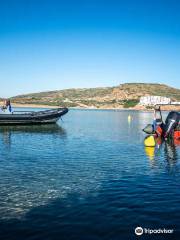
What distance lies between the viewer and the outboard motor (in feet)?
110

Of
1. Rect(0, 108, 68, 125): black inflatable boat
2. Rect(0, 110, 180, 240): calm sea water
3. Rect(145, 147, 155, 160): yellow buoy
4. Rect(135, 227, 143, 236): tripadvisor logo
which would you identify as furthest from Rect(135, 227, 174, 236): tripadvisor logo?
Rect(0, 108, 68, 125): black inflatable boat

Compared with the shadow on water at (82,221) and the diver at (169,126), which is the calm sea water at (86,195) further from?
the diver at (169,126)

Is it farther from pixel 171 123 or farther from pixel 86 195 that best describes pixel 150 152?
pixel 86 195

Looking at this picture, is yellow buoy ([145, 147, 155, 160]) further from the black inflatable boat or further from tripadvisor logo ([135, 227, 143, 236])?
the black inflatable boat

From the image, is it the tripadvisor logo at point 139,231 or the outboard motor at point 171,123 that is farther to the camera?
the outboard motor at point 171,123

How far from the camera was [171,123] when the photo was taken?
33.7 metres

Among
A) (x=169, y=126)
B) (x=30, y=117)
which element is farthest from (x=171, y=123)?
(x=30, y=117)

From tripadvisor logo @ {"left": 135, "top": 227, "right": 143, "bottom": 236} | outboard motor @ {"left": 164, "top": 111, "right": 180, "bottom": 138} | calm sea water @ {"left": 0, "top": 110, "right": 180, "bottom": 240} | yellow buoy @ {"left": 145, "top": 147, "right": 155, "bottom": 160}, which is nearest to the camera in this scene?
tripadvisor logo @ {"left": 135, "top": 227, "right": 143, "bottom": 236}

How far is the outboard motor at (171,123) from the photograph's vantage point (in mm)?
33438

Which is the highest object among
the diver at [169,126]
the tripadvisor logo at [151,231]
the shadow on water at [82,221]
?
the diver at [169,126]

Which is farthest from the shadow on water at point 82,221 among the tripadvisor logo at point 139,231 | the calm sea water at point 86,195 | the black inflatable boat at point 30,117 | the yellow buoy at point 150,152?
the black inflatable boat at point 30,117

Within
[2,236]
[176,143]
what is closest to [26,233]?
[2,236]

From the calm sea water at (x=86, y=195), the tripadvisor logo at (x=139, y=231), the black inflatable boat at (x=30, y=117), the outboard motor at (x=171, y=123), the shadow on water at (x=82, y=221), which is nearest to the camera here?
the shadow on water at (x=82, y=221)

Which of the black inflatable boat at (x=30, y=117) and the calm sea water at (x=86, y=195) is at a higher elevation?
the black inflatable boat at (x=30, y=117)
